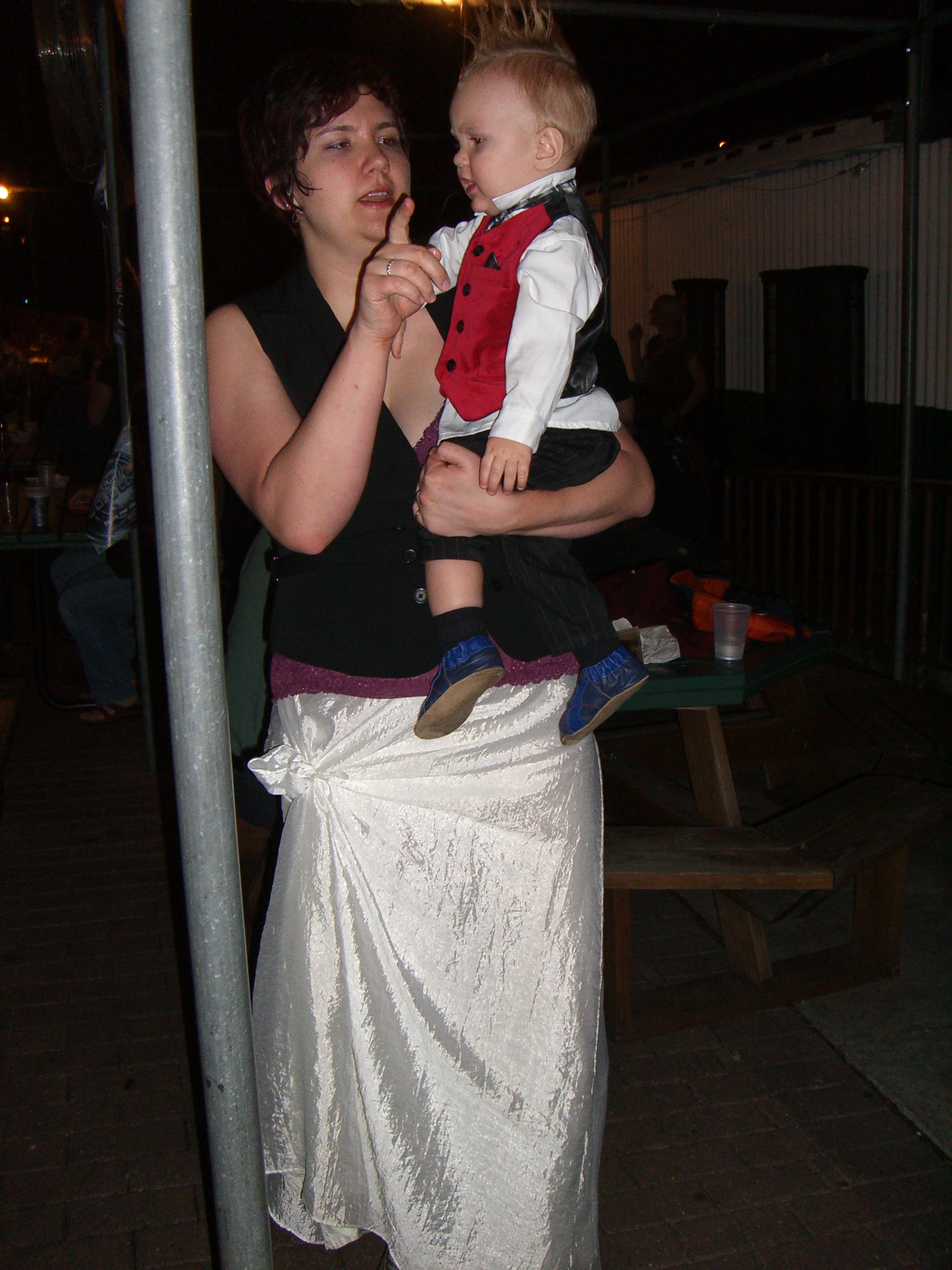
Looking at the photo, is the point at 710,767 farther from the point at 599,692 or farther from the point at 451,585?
the point at 451,585

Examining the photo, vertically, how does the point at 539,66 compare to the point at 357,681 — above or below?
above

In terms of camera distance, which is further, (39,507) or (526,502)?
(39,507)

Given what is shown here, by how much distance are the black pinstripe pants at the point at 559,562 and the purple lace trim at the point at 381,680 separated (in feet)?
0.15

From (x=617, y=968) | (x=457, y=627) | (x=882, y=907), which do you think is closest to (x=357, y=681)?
(x=457, y=627)

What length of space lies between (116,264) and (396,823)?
12.1ft

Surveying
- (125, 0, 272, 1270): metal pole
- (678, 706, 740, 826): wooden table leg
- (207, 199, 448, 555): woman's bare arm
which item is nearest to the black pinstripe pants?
(207, 199, 448, 555): woman's bare arm

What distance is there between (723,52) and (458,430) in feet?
38.1

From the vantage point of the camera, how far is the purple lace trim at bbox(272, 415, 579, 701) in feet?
5.59

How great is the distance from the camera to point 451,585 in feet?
5.65

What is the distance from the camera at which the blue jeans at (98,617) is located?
18.7ft

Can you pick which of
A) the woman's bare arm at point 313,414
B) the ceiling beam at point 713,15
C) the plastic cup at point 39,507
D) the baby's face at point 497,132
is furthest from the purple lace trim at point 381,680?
the plastic cup at point 39,507

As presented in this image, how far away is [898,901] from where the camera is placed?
3242 millimetres

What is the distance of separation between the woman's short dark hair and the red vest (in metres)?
0.28

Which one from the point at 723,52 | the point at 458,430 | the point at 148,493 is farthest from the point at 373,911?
the point at 723,52
